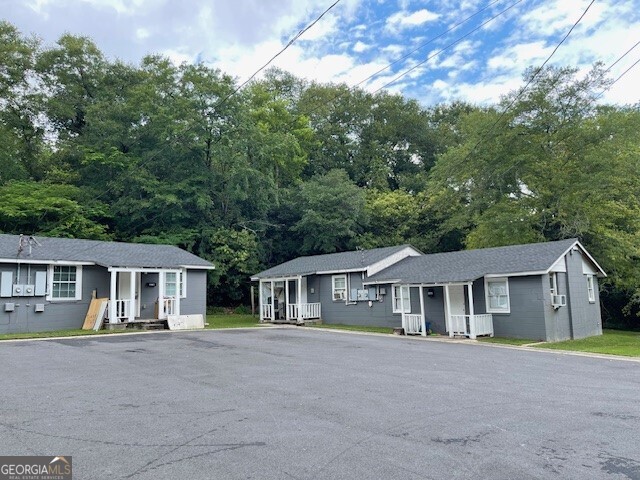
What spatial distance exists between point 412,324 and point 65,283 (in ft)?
47.2

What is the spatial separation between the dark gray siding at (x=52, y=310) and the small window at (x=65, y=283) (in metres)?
0.21

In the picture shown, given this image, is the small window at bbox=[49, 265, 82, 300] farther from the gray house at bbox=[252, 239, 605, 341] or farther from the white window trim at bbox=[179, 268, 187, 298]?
the gray house at bbox=[252, 239, 605, 341]

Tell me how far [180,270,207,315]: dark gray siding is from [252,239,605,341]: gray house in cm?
377

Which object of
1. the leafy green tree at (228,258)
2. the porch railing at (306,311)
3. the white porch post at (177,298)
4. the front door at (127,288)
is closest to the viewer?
the front door at (127,288)

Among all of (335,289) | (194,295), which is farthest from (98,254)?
(335,289)

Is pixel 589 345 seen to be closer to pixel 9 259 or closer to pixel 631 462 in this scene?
pixel 631 462

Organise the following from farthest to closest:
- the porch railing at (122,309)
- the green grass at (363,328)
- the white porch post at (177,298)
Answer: the white porch post at (177,298) < the green grass at (363,328) < the porch railing at (122,309)

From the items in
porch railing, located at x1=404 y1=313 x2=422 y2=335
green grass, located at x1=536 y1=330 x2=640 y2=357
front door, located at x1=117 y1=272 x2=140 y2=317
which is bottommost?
green grass, located at x1=536 y1=330 x2=640 y2=357

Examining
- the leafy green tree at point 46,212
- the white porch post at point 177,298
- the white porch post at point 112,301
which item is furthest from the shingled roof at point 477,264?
the leafy green tree at point 46,212

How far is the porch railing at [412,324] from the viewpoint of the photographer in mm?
19031

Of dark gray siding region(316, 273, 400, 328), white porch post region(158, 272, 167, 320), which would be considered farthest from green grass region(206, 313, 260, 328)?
dark gray siding region(316, 273, 400, 328)

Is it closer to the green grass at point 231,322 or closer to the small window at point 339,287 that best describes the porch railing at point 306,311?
the small window at point 339,287

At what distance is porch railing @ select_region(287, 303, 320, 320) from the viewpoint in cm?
2408

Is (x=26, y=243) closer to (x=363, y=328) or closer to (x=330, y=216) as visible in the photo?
(x=363, y=328)
